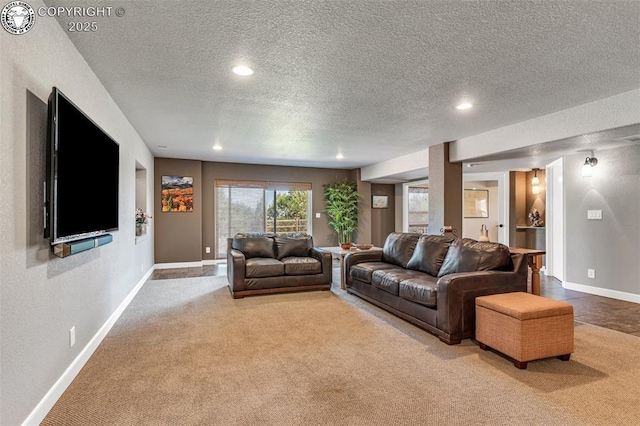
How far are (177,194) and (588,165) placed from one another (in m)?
7.34

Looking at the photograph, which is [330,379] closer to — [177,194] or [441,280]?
[441,280]

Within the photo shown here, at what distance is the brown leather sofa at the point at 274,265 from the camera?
477 centimetres

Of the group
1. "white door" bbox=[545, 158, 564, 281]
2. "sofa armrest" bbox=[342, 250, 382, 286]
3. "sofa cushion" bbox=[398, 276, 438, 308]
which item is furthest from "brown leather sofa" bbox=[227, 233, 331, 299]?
"white door" bbox=[545, 158, 564, 281]

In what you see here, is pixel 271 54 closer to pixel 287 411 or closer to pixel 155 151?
pixel 287 411

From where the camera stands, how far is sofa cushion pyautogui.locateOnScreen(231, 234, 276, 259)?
5.37 metres

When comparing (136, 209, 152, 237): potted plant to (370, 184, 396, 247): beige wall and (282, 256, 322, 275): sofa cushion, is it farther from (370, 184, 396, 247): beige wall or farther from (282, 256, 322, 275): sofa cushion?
(370, 184, 396, 247): beige wall

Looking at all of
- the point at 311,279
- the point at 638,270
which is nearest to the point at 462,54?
the point at 311,279

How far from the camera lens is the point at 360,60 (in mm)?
2699

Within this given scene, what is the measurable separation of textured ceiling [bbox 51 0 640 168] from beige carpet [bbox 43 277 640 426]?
7.69 ft

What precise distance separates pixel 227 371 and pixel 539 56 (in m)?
3.31

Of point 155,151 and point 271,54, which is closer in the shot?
point 271,54

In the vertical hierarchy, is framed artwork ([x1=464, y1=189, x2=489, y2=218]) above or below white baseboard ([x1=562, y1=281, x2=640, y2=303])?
above

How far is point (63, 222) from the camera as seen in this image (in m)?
2.02

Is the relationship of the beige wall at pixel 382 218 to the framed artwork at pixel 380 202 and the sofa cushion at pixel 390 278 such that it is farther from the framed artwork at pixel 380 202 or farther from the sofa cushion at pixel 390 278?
the sofa cushion at pixel 390 278
